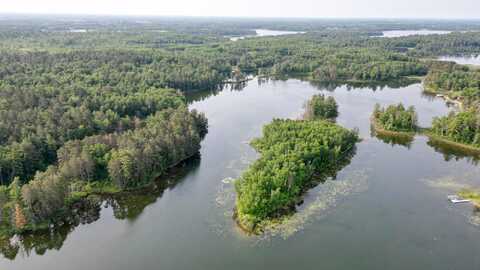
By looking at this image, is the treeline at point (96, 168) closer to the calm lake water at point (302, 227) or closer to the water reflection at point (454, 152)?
the calm lake water at point (302, 227)

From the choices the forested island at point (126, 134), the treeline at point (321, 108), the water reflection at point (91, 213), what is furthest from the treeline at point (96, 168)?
the treeline at point (321, 108)

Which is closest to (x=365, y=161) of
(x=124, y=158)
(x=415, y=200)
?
(x=415, y=200)

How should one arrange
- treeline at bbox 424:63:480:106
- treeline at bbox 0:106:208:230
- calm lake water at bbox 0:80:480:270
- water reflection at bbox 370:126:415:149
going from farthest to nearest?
1. treeline at bbox 424:63:480:106
2. water reflection at bbox 370:126:415:149
3. treeline at bbox 0:106:208:230
4. calm lake water at bbox 0:80:480:270

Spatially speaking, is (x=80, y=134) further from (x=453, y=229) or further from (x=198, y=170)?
(x=453, y=229)

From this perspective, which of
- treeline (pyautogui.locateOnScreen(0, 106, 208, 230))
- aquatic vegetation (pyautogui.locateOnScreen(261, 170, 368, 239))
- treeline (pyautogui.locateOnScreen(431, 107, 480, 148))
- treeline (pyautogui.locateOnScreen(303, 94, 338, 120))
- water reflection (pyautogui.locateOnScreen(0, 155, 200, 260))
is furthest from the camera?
treeline (pyautogui.locateOnScreen(303, 94, 338, 120))

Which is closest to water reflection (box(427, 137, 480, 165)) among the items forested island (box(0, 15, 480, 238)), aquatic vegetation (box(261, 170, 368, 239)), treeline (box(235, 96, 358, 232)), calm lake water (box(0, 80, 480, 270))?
calm lake water (box(0, 80, 480, 270))

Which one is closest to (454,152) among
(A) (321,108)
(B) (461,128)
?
(B) (461,128)

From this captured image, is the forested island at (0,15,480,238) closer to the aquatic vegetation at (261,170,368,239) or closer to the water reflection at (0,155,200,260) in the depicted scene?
the water reflection at (0,155,200,260)
